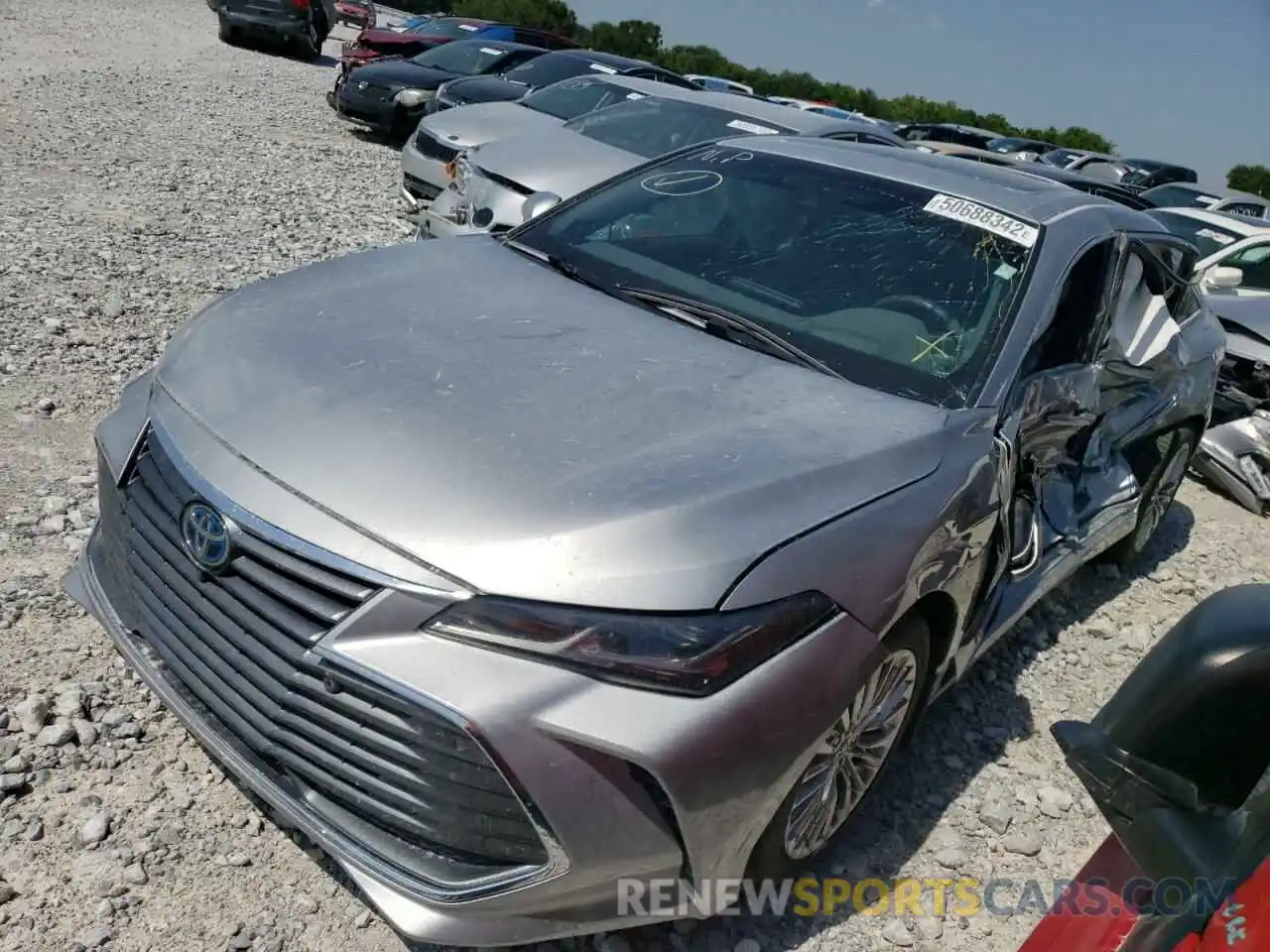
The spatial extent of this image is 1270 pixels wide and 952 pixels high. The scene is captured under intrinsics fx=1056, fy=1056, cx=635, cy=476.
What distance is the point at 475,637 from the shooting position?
6.13 feet

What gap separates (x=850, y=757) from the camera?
2.44 m

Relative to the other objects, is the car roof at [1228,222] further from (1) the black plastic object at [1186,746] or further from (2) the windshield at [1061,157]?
(2) the windshield at [1061,157]

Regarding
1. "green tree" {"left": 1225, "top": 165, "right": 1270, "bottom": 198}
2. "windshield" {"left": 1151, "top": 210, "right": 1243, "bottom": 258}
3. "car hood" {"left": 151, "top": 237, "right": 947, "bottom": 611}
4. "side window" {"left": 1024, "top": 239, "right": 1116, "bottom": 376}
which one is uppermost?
"side window" {"left": 1024, "top": 239, "right": 1116, "bottom": 376}

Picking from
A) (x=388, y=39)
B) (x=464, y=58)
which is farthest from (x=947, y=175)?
(x=388, y=39)

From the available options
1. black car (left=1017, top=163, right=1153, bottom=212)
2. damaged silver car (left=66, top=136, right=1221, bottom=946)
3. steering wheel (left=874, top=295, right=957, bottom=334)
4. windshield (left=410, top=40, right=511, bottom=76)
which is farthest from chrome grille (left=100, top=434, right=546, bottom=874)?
windshield (left=410, top=40, right=511, bottom=76)

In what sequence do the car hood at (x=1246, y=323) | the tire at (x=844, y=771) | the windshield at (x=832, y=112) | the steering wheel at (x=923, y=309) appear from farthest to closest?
1. the windshield at (x=832, y=112)
2. the car hood at (x=1246, y=323)
3. the steering wheel at (x=923, y=309)
4. the tire at (x=844, y=771)

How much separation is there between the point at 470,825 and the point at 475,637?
1.13 feet

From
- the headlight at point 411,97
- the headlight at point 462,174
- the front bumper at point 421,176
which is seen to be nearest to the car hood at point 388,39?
the headlight at point 411,97

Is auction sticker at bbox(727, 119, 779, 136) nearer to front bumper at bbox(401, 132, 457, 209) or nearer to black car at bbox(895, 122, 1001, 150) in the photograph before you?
front bumper at bbox(401, 132, 457, 209)

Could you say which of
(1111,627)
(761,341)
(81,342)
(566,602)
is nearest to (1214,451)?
(1111,627)

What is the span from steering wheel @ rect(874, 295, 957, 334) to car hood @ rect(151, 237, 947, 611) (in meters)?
0.41

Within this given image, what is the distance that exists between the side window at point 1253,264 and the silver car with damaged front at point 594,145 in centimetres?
273

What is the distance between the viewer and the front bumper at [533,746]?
184 cm

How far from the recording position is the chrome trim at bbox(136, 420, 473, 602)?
1890 mm
